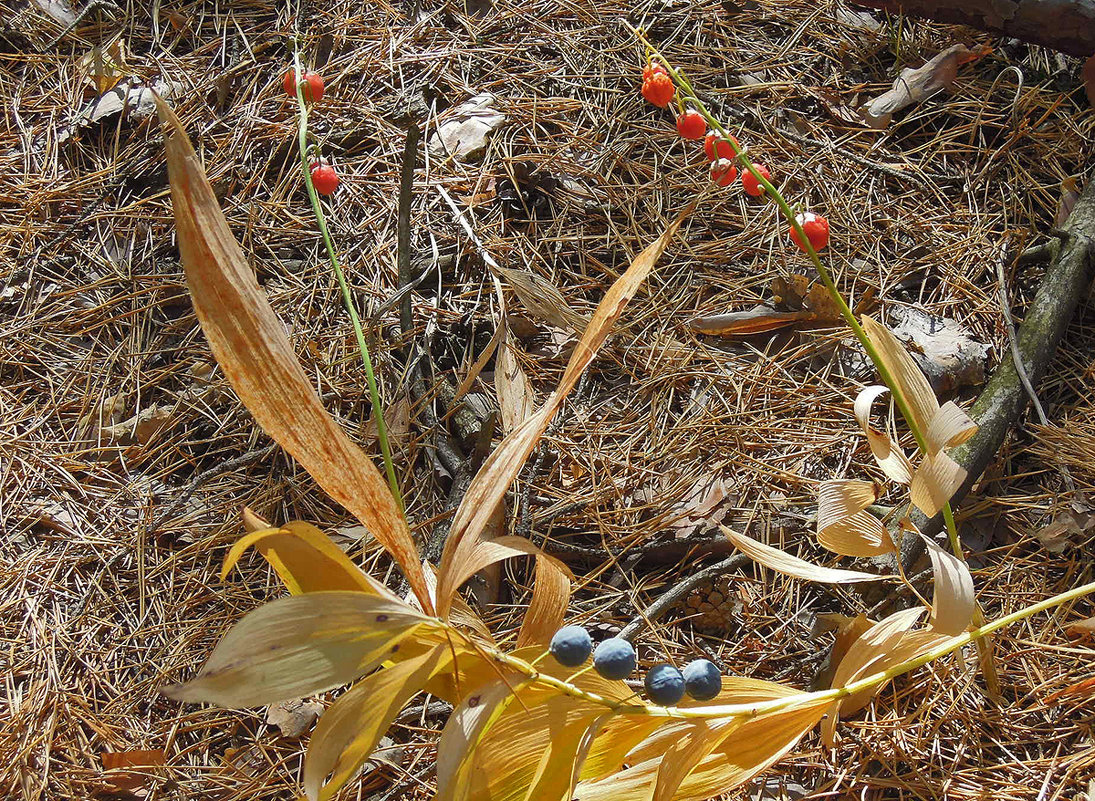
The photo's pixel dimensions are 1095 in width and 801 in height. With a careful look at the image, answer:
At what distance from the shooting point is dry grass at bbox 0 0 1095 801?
1.11 m

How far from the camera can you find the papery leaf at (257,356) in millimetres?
670

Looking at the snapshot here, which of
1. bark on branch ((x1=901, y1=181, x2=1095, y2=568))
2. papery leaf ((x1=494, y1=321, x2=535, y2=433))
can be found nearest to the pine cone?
bark on branch ((x1=901, y1=181, x2=1095, y2=568))

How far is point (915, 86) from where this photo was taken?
1730mm

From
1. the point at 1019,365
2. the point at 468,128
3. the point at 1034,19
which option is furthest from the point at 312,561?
the point at 1034,19

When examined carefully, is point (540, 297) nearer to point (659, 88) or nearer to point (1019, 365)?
point (659, 88)

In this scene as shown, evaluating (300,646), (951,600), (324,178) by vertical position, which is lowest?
(951,600)

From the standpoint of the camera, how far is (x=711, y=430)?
1.37 metres

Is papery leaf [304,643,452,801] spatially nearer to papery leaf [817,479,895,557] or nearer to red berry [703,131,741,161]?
papery leaf [817,479,895,557]

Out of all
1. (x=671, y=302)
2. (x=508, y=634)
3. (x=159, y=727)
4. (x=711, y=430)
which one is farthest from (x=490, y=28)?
(x=159, y=727)

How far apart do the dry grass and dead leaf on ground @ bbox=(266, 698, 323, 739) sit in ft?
0.07

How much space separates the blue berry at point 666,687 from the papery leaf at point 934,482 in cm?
37

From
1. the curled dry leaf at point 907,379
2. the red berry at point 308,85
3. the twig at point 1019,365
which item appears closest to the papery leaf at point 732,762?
the curled dry leaf at point 907,379

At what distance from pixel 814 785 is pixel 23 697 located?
109cm

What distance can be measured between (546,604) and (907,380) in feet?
1.60
